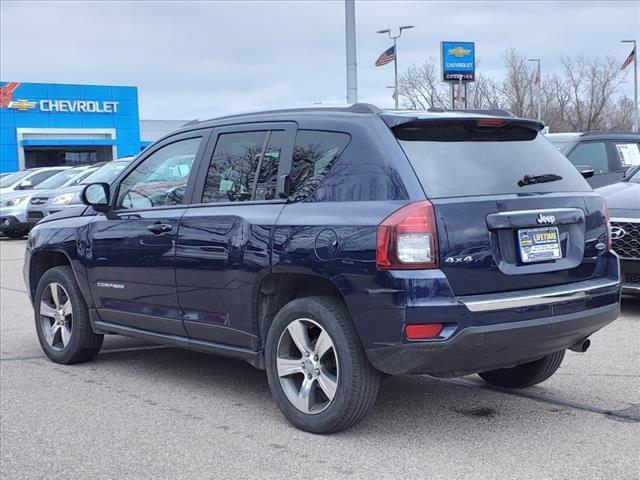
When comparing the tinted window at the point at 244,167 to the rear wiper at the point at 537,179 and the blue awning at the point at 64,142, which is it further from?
the blue awning at the point at 64,142

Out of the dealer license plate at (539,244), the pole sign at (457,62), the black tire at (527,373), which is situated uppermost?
the pole sign at (457,62)

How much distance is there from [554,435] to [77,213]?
4.00m

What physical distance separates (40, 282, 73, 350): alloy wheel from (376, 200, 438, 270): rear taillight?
11.1 feet

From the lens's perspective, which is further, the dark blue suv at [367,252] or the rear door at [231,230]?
the rear door at [231,230]

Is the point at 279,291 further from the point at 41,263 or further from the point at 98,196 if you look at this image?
the point at 41,263

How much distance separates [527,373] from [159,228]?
8.58 feet

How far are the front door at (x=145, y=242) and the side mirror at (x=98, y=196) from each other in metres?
0.06

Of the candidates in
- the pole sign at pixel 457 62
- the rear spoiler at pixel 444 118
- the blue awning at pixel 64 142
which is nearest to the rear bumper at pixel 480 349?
the rear spoiler at pixel 444 118

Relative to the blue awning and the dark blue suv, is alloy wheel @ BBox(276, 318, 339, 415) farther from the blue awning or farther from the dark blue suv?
the blue awning

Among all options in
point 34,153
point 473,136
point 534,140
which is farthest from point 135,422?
point 34,153

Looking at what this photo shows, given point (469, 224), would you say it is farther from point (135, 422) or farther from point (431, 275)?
point (135, 422)

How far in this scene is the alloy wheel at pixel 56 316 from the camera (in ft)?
23.0

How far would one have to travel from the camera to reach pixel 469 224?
455cm

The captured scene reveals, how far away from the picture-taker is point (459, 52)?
2891cm
